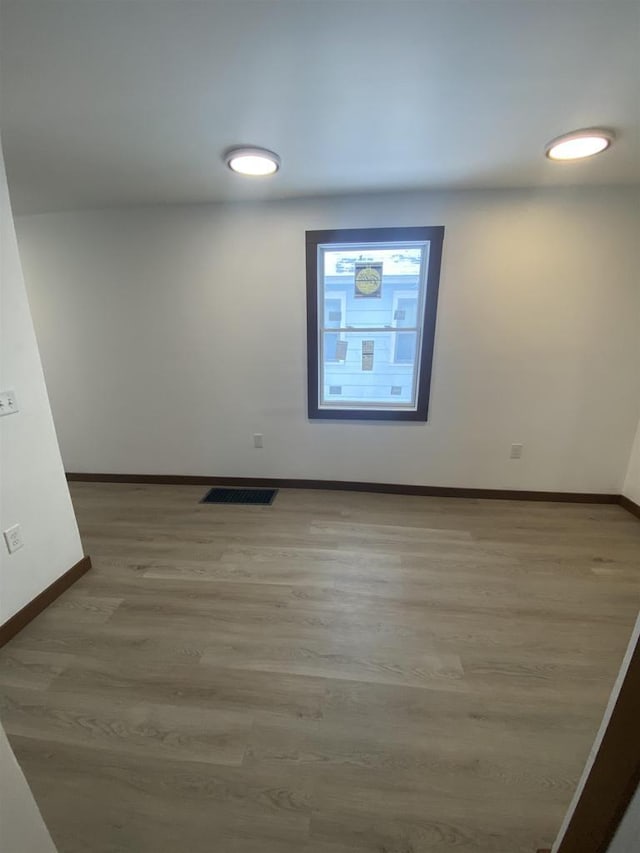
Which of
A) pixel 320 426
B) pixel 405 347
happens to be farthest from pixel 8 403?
pixel 405 347

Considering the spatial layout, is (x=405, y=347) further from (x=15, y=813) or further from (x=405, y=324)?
(x=15, y=813)

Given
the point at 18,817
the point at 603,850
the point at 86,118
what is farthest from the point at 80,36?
the point at 603,850

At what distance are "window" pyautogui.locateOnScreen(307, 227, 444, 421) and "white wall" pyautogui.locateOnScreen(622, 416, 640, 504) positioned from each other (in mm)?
1593

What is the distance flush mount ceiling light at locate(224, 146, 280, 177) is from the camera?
174 centimetres

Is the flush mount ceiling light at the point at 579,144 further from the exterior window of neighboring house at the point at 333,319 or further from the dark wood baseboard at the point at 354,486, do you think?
the dark wood baseboard at the point at 354,486

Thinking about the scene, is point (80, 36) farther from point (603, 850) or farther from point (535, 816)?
point (535, 816)

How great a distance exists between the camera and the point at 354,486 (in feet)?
9.92

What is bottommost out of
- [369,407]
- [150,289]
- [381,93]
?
[369,407]

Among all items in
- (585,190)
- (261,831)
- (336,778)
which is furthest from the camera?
(585,190)

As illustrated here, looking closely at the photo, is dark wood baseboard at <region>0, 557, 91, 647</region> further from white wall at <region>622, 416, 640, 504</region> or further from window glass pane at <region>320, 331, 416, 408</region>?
white wall at <region>622, 416, 640, 504</region>

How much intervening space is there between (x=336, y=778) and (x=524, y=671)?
89cm

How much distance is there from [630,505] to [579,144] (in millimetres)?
2487

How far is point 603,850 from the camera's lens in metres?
0.57

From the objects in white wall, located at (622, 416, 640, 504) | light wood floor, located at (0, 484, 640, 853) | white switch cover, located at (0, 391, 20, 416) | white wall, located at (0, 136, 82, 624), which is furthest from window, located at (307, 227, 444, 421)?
white switch cover, located at (0, 391, 20, 416)
